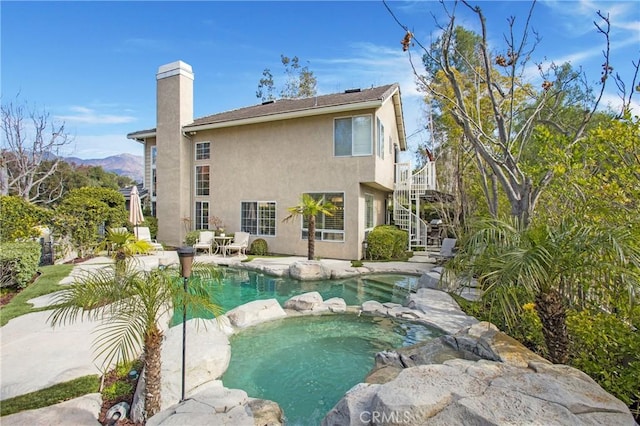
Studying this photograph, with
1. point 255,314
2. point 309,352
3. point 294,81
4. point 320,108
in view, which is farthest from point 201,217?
point 294,81

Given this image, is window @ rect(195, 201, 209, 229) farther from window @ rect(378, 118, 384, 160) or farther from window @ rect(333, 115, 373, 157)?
window @ rect(378, 118, 384, 160)

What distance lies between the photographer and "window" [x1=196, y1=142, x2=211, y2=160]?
58.9 ft

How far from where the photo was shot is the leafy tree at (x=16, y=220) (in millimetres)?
10117

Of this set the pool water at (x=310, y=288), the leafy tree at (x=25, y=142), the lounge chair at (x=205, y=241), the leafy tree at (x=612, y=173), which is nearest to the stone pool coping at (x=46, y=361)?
the pool water at (x=310, y=288)

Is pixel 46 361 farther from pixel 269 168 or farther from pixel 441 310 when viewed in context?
pixel 269 168

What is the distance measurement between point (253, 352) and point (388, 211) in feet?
51.3

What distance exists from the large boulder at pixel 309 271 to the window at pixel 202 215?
8.16 metres

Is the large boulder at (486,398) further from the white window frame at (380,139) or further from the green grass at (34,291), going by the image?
the white window frame at (380,139)

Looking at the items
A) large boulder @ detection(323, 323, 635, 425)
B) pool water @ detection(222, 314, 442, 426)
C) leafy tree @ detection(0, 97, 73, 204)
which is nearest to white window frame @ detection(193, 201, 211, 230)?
leafy tree @ detection(0, 97, 73, 204)

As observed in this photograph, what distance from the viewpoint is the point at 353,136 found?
47.1 feet

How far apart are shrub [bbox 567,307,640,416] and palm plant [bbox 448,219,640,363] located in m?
0.19

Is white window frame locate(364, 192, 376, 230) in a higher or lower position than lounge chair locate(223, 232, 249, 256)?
higher

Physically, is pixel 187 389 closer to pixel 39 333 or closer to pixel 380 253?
pixel 39 333

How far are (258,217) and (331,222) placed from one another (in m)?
4.06
